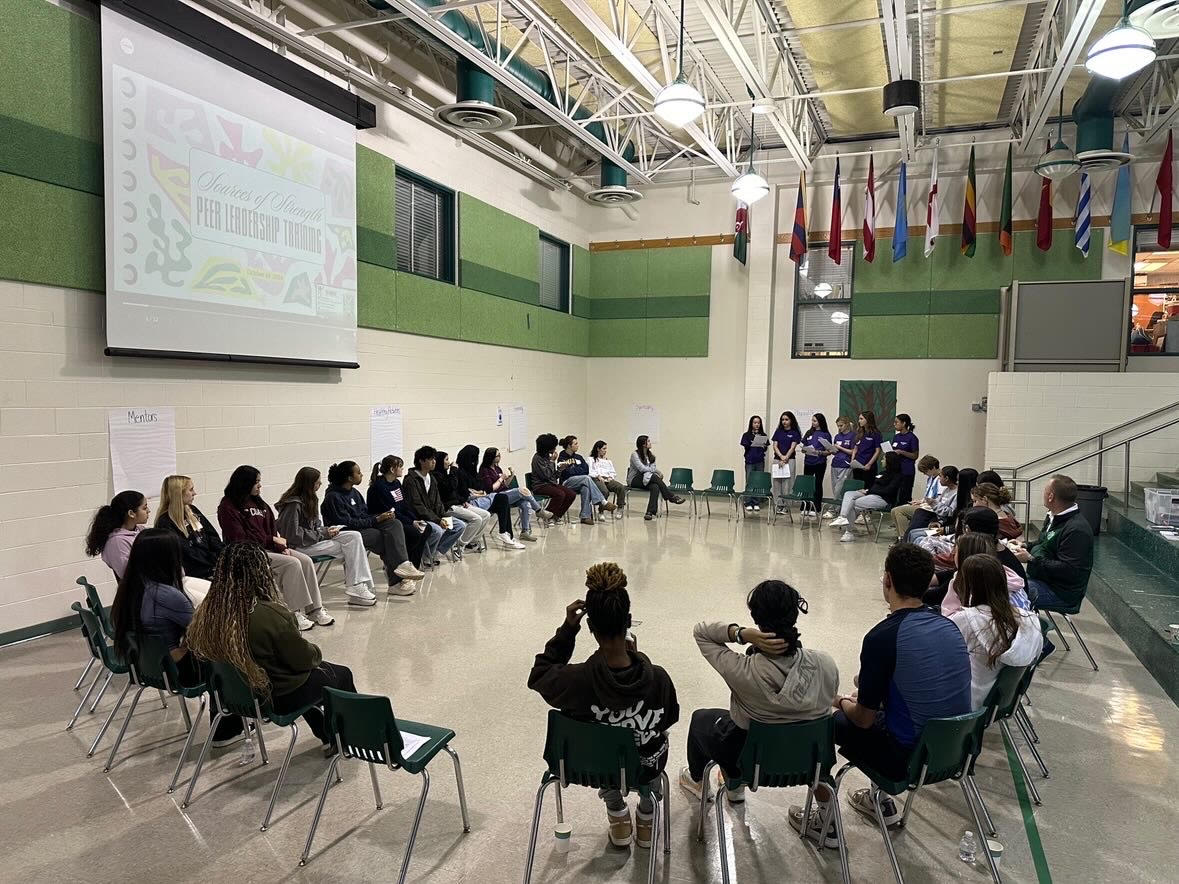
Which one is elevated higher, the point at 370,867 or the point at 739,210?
the point at 739,210

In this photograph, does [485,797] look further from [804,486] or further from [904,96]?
[804,486]

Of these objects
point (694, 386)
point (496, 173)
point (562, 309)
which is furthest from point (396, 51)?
point (694, 386)

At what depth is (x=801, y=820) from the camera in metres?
3.05

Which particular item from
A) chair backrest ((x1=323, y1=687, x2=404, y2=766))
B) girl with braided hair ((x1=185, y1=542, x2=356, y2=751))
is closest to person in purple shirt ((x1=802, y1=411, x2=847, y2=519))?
girl with braided hair ((x1=185, y1=542, x2=356, y2=751))

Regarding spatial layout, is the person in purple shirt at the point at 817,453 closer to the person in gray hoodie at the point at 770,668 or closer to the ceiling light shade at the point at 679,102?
the ceiling light shade at the point at 679,102

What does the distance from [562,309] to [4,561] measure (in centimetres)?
901

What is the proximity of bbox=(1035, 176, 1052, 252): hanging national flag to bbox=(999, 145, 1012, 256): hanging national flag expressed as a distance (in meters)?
0.37

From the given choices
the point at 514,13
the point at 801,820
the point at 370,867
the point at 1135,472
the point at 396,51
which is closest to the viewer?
the point at 370,867

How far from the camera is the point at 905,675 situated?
2689 mm

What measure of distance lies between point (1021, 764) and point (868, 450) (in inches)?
269

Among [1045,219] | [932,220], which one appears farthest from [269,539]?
[1045,219]

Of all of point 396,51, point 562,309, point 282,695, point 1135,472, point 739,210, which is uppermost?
point 396,51

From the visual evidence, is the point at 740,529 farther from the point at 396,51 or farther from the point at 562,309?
the point at 396,51

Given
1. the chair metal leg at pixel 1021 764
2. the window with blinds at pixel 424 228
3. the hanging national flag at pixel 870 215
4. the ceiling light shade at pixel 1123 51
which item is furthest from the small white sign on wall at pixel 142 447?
the hanging national flag at pixel 870 215
